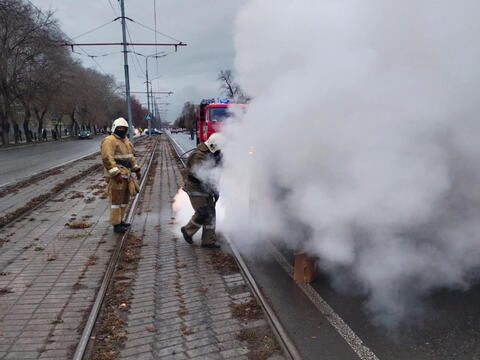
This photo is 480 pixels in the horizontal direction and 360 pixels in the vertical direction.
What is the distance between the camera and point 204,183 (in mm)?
5145

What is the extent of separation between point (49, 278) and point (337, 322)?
3171 mm

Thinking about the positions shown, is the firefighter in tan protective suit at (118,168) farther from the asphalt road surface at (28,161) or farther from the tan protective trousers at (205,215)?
the asphalt road surface at (28,161)

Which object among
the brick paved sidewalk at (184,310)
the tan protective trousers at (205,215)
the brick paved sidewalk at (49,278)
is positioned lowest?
the brick paved sidewalk at (184,310)

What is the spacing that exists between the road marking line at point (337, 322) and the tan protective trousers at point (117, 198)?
2.85m

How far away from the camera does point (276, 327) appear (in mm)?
3125

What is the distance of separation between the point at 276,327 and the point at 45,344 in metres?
1.84

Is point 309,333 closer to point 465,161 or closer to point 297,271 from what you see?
point 297,271

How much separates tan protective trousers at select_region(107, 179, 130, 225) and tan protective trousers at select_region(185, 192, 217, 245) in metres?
1.28

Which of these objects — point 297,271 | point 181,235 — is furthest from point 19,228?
point 297,271

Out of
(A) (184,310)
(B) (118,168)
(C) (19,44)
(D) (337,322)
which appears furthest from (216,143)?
(C) (19,44)

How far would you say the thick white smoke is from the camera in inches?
116

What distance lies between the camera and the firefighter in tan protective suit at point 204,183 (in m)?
5.09

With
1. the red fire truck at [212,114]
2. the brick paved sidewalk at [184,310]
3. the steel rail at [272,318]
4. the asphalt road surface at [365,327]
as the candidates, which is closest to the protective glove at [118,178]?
the brick paved sidewalk at [184,310]

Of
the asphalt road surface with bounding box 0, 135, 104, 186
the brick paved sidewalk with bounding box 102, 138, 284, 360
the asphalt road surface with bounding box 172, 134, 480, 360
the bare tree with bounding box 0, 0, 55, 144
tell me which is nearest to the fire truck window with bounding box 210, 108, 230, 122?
the asphalt road surface with bounding box 0, 135, 104, 186
